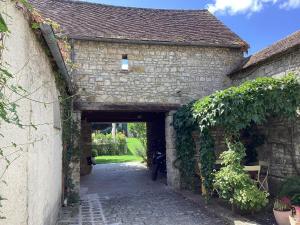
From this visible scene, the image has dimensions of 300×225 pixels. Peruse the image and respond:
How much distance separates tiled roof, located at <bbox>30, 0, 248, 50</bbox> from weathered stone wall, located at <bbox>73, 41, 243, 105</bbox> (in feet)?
0.87

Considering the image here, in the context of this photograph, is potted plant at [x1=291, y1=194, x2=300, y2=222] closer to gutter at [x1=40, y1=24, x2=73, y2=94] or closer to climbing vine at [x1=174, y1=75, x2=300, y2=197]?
climbing vine at [x1=174, y1=75, x2=300, y2=197]

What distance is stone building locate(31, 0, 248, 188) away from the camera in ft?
30.7

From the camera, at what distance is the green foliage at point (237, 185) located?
5.99 metres

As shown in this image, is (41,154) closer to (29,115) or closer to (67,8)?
(29,115)

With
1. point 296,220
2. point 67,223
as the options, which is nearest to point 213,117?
point 296,220

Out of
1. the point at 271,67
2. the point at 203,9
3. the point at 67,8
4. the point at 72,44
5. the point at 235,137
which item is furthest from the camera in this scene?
the point at 203,9

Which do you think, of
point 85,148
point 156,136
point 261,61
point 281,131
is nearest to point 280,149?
point 281,131

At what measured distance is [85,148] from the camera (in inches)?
592

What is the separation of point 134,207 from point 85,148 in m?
7.76

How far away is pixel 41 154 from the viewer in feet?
14.9

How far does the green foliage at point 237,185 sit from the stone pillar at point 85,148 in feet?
28.3

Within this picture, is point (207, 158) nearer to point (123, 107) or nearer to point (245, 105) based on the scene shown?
point (245, 105)

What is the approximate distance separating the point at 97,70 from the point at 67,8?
10.4 feet

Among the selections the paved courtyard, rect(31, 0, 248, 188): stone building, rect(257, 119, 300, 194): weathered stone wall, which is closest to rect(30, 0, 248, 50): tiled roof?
rect(31, 0, 248, 188): stone building
